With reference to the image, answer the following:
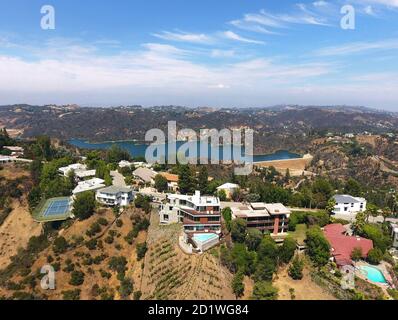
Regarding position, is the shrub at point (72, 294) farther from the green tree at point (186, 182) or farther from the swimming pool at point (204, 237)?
the green tree at point (186, 182)

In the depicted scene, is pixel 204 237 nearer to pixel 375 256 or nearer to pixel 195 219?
pixel 195 219

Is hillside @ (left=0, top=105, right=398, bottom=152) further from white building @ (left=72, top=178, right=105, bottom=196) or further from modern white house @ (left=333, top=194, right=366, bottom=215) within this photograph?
white building @ (left=72, top=178, right=105, bottom=196)

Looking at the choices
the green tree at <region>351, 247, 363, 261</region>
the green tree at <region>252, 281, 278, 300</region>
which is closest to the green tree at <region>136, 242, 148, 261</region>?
the green tree at <region>252, 281, 278, 300</region>

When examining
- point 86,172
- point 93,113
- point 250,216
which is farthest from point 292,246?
point 93,113

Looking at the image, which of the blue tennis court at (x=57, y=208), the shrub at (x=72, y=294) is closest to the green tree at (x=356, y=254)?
the shrub at (x=72, y=294)

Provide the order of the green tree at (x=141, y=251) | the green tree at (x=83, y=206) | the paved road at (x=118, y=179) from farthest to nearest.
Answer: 1. the paved road at (x=118, y=179)
2. the green tree at (x=83, y=206)
3. the green tree at (x=141, y=251)

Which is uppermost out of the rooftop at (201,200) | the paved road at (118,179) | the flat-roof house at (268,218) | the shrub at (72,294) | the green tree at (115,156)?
the green tree at (115,156)
